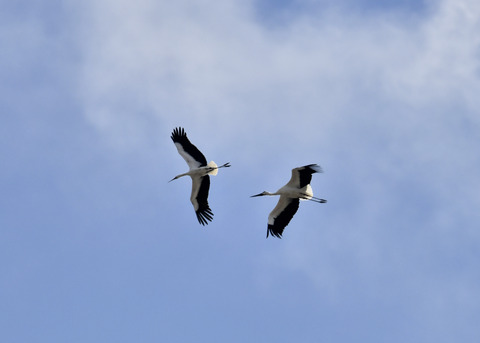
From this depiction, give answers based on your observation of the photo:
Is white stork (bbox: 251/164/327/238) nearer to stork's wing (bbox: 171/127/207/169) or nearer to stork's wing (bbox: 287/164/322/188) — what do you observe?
stork's wing (bbox: 287/164/322/188)

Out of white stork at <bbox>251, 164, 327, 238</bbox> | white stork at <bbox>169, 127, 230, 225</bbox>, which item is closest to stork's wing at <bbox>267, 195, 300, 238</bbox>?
white stork at <bbox>251, 164, 327, 238</bbox>

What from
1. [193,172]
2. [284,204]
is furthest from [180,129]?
[284,204]

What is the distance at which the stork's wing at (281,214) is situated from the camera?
2920cm

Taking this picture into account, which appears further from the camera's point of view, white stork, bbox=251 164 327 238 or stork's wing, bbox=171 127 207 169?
stork's wing, bbox=171 127 207 169

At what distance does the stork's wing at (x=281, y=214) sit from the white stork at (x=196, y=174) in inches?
71.2

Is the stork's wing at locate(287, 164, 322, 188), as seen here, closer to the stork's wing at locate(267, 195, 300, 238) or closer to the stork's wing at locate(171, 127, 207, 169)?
the stork's wing at locate(267, 195, 300, 238)

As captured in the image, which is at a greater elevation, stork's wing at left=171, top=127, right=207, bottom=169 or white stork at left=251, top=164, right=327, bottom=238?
stork's wing at left=171, top=127, right=207, bottom=169

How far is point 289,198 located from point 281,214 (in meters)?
0.55

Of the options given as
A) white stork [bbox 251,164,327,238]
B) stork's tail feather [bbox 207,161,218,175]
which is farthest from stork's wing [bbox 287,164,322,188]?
stork's tail feather [bbox 207,161,218,175]

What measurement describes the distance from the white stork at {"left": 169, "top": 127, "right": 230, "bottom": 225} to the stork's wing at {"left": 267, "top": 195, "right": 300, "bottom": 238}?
1808 millimetres

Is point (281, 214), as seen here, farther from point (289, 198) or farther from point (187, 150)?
point (187, 150)

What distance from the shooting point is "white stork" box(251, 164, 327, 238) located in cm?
2816

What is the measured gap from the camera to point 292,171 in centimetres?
2802

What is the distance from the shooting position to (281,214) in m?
29.4
